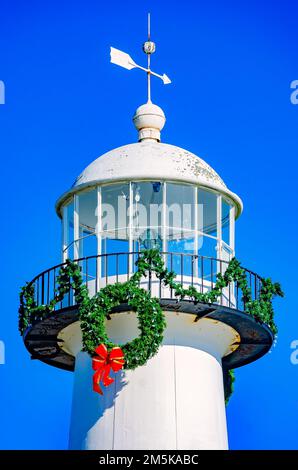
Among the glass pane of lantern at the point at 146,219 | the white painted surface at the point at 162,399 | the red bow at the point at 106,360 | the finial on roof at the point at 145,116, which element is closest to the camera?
the red bow at the point at 106,360

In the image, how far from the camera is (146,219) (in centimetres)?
5775

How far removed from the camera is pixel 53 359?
2331 inches

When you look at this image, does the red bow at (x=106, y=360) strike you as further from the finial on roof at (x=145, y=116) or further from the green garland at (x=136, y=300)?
the finial on roof at (x=145, y=116)

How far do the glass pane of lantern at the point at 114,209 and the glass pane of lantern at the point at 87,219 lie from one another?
28 centimetres

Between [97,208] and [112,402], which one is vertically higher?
[97,208]

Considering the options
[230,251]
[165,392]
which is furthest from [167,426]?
[230,251]

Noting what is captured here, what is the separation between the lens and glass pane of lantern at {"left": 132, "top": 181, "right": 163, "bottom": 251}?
57.6 meters

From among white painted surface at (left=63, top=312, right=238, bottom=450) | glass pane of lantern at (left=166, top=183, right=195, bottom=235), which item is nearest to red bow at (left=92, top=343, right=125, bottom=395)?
white painted surface at (left=63, top=312, right=238, bottom=450)

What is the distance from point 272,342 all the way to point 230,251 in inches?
85.5

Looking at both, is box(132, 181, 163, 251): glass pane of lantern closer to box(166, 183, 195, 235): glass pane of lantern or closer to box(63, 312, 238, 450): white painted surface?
box(166, 183, 195, 235): glass pane of lantern

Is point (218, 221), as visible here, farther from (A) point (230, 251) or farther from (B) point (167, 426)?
(B) point (167, 426)

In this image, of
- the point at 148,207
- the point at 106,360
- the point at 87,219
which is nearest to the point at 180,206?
the point at 148,207

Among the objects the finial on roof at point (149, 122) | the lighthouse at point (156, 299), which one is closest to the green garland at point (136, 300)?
the lighthouse at point (156, 299)

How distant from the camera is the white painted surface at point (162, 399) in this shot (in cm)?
5641
